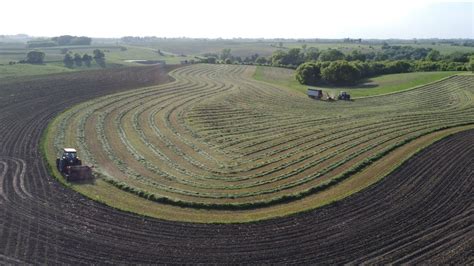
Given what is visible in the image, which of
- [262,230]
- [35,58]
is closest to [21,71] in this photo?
[35,58]

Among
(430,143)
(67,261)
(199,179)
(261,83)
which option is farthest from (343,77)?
(67,261)

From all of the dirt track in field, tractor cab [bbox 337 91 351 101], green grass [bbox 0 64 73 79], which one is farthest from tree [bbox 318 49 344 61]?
the dirt track in field

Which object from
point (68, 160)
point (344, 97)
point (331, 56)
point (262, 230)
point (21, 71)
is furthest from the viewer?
point (331, 56)

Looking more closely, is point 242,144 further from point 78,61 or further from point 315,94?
point 78,61

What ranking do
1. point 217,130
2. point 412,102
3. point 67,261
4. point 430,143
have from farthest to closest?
point 412,102 < point 217,130 < point 430,143 < point 67,261

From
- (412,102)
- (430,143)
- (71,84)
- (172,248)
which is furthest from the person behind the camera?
(71,84)

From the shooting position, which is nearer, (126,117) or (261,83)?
(126,117)

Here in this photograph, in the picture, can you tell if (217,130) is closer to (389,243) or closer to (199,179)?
(199,179)

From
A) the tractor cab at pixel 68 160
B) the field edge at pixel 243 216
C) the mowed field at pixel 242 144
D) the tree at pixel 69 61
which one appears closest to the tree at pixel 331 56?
the mowed field at pixel 242 144
